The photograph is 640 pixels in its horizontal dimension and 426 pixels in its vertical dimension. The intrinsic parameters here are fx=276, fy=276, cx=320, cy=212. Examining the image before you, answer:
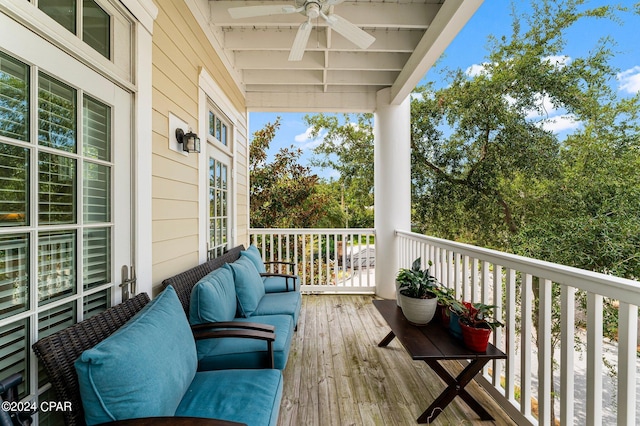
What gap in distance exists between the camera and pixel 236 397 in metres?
1.27

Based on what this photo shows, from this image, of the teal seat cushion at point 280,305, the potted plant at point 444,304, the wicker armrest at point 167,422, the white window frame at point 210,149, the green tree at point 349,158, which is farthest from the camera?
the green tree at point 349,158

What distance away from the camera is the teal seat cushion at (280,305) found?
93.7 inches

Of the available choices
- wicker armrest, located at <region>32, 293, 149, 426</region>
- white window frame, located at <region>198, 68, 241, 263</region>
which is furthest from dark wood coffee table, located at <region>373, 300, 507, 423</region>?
white window frame, located at <region>198, 68, 241, 263</region>

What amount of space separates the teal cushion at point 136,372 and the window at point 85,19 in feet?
4.43

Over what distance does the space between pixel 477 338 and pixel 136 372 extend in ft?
5.85

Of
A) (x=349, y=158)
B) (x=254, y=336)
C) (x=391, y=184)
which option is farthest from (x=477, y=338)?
(x=349, y=158)

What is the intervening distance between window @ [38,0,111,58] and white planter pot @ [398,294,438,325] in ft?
8.13

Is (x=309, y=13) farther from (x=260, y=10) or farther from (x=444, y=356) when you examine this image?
(x=444, y=356)

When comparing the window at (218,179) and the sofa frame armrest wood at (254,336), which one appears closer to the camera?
the sofa frame armrest wood at (254,336)

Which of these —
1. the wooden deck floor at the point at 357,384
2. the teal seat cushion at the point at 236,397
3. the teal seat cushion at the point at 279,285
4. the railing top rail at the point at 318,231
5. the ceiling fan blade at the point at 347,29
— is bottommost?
the wooden deck floor at the point at 357,384

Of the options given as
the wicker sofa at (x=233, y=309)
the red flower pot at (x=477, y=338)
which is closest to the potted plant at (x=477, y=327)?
the red flower pot at (x=477, y=338)

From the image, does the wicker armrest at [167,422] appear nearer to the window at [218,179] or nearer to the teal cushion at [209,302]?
the teal cushion at [209,302]

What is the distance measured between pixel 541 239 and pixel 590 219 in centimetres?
73

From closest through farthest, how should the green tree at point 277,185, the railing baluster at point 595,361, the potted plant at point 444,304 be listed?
the railing baluster at point 595,361 → the potted plant at point 444,304 → the green tree at point 277,185
